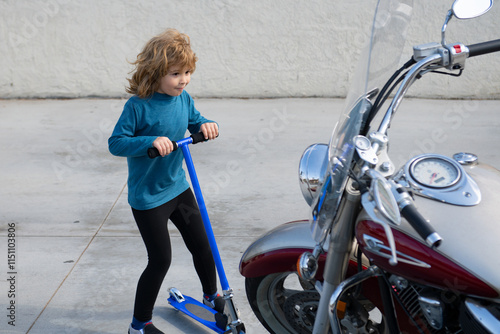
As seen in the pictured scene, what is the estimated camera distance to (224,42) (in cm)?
656

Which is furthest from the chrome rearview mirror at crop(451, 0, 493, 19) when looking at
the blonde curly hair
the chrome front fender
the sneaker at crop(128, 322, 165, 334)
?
the sneaker at crop(128, 322, 165, 334)

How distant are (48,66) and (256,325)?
4.82 metres

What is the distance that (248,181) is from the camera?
4488mm

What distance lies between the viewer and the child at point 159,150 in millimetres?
2347

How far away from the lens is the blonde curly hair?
92.0 inches

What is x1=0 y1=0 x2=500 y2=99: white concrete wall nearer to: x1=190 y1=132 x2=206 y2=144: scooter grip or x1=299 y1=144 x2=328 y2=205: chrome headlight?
x1=190 y1=132 x2=206 y2=144: scooter grip

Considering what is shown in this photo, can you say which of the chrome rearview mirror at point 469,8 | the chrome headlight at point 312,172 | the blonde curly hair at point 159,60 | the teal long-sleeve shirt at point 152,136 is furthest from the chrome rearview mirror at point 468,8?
the teal long-sleeve shirt at point 152,136

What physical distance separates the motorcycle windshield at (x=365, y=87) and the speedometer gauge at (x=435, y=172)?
22 centimetres

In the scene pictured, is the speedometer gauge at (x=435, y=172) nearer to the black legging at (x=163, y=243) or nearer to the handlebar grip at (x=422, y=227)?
the handlebar grip at (x=422, y=227)

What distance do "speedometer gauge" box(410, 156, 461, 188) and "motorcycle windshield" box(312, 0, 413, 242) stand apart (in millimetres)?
217

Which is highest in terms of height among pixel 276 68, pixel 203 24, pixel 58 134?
pixel 203 24

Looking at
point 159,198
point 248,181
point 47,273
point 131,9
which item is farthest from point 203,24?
point 159,198

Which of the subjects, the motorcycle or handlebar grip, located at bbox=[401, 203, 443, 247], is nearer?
handlebar grip, located at bbox=[401, 203, 443, 247]

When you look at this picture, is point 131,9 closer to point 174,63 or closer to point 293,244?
point 174,63
